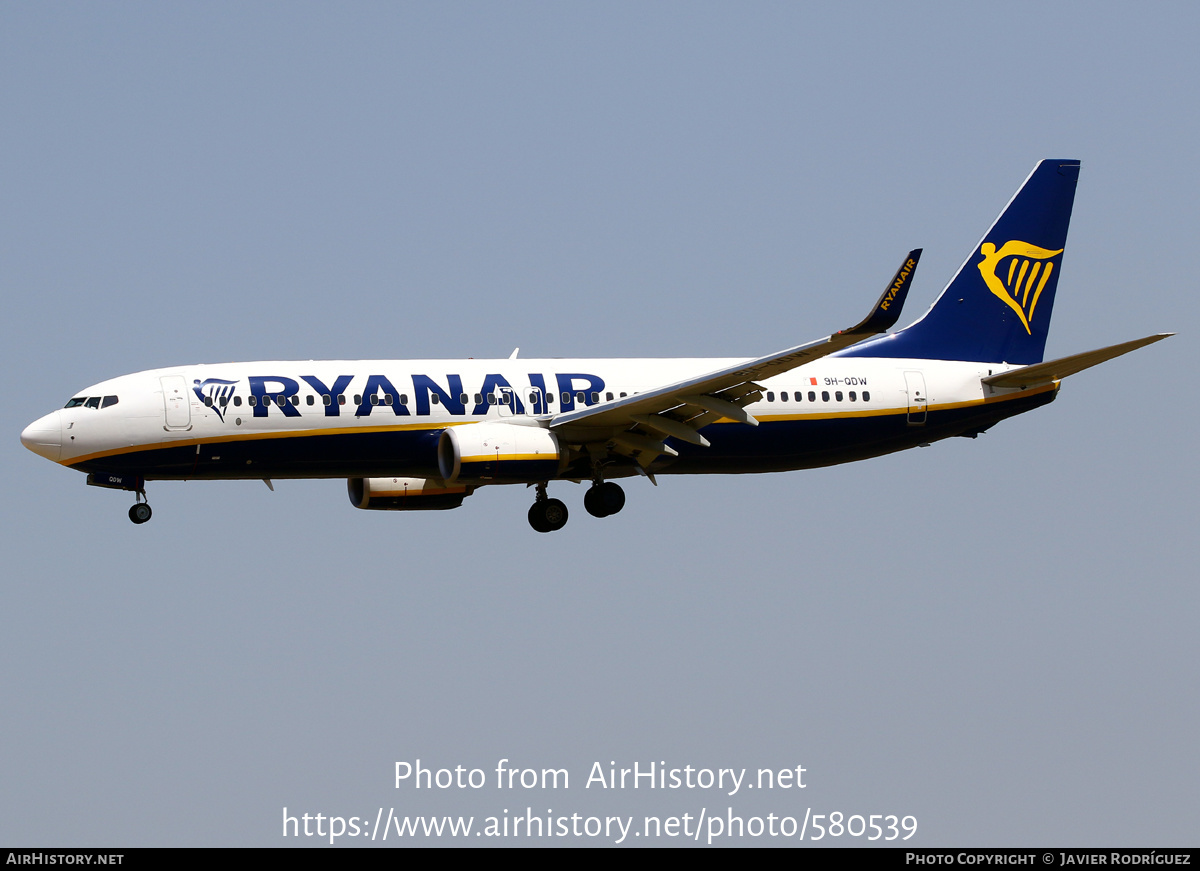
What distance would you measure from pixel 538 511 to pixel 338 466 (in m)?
5.73

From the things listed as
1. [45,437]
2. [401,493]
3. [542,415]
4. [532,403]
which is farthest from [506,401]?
[45,437]

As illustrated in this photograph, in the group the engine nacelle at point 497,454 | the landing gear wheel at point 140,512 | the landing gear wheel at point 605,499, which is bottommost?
the landing gear wheel at point 140,512

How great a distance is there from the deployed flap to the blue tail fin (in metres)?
8.55

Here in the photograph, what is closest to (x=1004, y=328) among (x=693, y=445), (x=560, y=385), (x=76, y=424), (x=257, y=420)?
(x=693, y=445)

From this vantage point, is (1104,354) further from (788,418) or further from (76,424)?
(76,424)

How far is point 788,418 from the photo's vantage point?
4441 cm

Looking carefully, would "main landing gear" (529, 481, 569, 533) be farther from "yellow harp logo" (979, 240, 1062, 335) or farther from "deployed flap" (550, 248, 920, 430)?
"yellow harp logo" (979, 240, 1062, 335)

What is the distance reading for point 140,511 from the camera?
41.5m

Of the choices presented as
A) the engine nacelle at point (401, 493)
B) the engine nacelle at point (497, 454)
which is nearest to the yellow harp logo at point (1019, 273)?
the engine nacelle at point (497, 454)

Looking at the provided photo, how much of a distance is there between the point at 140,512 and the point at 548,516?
10.6 meters

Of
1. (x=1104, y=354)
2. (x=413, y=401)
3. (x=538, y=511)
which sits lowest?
(x=538, y=511)

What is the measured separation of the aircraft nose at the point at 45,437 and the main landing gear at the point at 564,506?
12381mm

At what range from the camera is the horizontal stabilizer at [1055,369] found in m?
41.1

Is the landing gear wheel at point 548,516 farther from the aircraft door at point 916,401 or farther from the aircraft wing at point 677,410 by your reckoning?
the aircraft door at point 916,401
